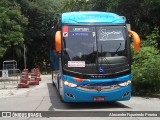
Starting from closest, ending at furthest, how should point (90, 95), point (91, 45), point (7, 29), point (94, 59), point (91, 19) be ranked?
point (90, 95) < point (94, 59) < point (91, 45) < point (91, 19) < point (7, 29)

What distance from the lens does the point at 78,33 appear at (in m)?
14.8

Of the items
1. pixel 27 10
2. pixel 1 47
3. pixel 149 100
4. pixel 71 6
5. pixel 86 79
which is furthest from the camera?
pixel 27 10

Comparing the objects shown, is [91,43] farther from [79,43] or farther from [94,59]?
[94,59]

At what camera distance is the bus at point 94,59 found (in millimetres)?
14320

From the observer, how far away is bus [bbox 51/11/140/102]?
1432 cm

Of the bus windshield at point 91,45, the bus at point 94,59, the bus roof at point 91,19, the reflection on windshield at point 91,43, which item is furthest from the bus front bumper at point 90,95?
the bus roof at point 91,19

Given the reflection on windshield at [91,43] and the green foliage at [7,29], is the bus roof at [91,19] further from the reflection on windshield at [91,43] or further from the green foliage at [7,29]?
the green foliage at [7,29]

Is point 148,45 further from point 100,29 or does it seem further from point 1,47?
point 1,47

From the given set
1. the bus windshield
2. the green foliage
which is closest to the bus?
the bus windshield

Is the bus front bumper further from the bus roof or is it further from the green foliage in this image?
the green foliage

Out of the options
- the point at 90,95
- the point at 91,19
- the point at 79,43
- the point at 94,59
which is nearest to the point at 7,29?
the point at 91,19

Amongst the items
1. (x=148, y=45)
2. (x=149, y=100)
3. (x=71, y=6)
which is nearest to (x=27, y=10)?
(x=71, y=6)

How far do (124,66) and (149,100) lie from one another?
3917 mm

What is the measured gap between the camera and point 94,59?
573 inches
